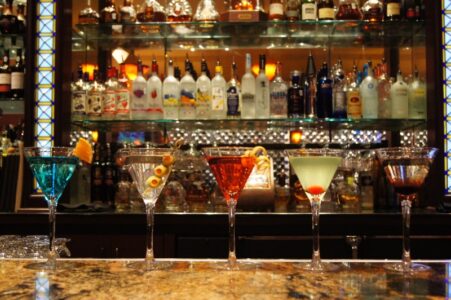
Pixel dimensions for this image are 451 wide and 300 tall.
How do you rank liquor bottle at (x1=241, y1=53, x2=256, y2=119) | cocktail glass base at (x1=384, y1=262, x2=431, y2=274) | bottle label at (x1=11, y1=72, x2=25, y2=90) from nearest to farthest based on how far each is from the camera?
cocktail glass base at (x1=384, y1=262, x2=431, y2=274) → liquor bottle at (x1=241, y1=53, x2=256, y2=119) → bottle label at (x1=11, y1=72, x2=25, y2=90)

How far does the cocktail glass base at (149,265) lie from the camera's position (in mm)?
1207

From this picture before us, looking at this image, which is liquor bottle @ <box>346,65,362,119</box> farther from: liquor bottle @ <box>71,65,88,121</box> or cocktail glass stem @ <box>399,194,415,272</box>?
cocktail glass stem @ <box>399,194,415,272</box>

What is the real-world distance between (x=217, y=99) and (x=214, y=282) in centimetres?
241

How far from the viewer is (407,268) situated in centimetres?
122

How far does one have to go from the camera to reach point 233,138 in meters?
3.70

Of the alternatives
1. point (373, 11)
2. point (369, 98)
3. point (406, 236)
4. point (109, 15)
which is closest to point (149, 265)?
point (406, 236)

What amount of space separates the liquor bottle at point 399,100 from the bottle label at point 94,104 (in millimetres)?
1692

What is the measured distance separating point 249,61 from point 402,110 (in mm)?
915

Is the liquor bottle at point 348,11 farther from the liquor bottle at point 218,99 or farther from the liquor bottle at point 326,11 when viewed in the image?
the liquor bottle at point 218,99

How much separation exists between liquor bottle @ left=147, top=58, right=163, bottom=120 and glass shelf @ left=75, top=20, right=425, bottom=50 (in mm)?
314

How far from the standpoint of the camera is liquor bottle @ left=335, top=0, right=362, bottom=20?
3.46m

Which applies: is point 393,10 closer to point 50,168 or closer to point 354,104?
point 354,104

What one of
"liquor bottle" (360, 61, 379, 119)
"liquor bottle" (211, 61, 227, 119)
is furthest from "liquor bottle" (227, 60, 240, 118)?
"liquor bottle" (360, 61, 379, 119)

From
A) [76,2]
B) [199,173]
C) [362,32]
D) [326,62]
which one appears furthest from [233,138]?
[76,2]
